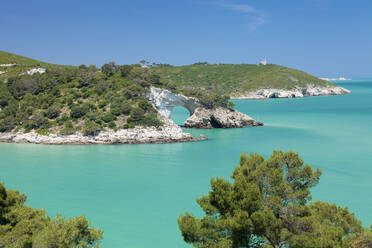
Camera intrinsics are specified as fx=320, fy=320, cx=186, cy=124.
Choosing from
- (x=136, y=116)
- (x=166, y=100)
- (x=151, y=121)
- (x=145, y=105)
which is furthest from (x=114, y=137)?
(x=166, y=100)

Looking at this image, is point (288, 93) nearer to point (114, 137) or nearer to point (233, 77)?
point (233, 77)

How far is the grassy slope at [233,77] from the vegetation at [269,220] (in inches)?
4937

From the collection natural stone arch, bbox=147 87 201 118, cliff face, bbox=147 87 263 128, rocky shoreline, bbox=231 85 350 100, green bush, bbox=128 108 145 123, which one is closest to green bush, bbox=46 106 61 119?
green bush, bbox=128 108 145 123

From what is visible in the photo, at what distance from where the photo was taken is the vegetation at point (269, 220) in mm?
10000

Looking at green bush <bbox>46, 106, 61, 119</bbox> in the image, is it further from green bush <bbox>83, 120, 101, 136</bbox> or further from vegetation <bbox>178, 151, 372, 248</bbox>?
vegetation <bbox>178, 151, 372, 248</bbox>

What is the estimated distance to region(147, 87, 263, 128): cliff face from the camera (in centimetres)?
5494

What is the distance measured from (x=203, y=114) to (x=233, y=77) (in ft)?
345

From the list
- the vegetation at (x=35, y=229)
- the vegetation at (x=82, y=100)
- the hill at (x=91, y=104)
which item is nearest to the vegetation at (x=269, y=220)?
the vegetation at (x=35, y=229)

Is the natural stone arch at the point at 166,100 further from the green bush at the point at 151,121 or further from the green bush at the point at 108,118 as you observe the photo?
the green bush at the point at 108,118

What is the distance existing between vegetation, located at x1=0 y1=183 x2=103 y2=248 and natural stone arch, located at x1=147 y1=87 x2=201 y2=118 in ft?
132

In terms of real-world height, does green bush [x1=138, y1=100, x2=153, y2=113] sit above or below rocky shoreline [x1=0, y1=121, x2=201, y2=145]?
above

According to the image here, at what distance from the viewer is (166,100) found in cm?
5478

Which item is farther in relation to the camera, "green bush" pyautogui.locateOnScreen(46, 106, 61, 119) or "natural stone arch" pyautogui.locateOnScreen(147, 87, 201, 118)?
"natural stone arch" pyautogui.locateOnScreen(147, 87, 201, 118)

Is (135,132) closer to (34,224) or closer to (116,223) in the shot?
(116,223)
